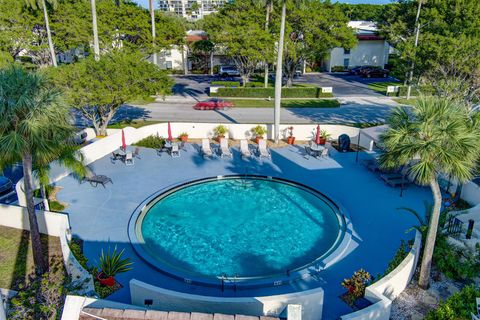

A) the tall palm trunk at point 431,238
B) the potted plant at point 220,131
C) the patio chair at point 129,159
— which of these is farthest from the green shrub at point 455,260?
the patio chair at point 129,159

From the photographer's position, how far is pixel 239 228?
55.9 feet

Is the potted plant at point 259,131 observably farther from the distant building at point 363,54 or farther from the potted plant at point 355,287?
the distant building at point 363,54

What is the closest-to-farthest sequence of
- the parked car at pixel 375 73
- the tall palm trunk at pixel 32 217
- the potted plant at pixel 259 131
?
1. the tall palm trunk at pixel 32 217
2. the potted plant at pixel 259 131
3. the parked car at pixel 375 73

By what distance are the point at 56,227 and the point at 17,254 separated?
1.73 meters

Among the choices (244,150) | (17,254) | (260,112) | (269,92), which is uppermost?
(269,92)

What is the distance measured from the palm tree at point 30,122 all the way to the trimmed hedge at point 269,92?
31.5 meters

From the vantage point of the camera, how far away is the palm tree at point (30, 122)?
460 inches

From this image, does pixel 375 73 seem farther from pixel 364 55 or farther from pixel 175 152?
pixel 175 152

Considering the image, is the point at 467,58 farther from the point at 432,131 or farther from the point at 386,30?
the point at 386,30

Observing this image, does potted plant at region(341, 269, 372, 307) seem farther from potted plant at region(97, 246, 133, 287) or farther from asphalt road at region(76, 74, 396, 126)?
asphalt road at region(76, 74, 396, 126)

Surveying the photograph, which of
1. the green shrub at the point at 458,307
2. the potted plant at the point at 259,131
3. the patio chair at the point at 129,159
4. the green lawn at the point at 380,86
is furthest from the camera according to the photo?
the green lawn at the point at 380,86

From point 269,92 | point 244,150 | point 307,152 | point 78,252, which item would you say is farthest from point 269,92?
point 78,252

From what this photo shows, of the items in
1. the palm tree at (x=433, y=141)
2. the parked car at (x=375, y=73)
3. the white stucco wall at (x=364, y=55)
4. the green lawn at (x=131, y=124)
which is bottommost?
the green lawn at (x=131, y=124)

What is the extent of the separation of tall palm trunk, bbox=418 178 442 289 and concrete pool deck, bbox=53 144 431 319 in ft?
5.09
